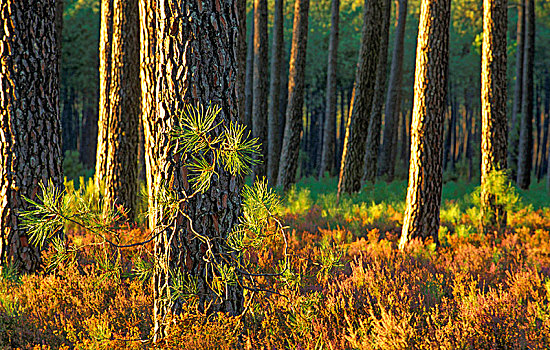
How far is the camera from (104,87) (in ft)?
27.6

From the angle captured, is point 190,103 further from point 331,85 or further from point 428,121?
point 331,85

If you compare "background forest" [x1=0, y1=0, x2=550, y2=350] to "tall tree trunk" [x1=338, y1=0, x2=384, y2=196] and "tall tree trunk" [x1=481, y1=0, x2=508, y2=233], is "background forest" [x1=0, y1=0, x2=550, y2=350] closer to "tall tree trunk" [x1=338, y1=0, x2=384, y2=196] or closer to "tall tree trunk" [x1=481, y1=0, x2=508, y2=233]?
"tall tree trunk" [x1=481, y1=0, x2=508, y2=233]

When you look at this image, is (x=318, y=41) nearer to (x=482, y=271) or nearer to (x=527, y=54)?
(x=527, y=54)

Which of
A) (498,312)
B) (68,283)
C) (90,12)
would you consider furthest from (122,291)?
(90,12)

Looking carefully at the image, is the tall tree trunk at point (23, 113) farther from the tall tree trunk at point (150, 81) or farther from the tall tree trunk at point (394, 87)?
the tall tree trunk at point (394, 87)

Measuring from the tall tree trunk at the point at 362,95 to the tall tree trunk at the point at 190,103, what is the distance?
8954mm

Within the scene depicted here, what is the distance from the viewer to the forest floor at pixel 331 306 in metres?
3.62

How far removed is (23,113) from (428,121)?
5.94 metres

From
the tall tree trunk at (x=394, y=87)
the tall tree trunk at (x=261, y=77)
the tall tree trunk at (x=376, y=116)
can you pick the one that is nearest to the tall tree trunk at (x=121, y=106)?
the tall tree trunk at (x=261, y=77)

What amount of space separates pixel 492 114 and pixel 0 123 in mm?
8594

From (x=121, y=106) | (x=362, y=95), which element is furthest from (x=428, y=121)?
(x=121, y=106)

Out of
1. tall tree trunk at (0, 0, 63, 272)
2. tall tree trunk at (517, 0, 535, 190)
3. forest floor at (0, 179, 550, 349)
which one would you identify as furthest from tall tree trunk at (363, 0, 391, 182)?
tall tree trunk at (0, 0, 63, 272)

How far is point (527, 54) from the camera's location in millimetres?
18047

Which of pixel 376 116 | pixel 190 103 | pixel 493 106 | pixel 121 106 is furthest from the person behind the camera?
pixel 376 116
